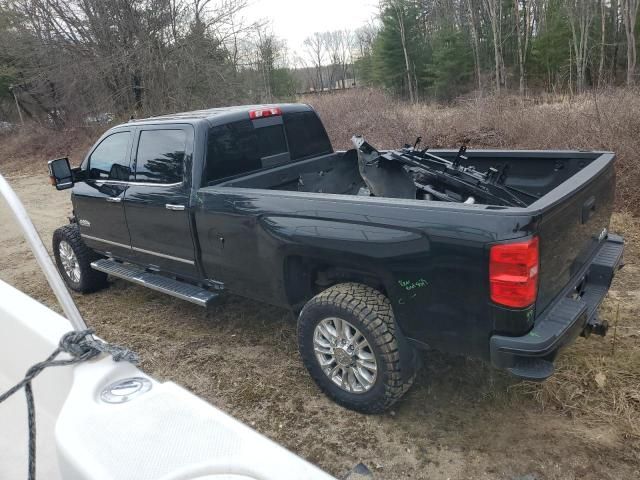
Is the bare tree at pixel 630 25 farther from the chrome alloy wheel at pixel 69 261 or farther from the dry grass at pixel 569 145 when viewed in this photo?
the chrome alloy wheel at pixel 69 261

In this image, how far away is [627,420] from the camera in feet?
9.40

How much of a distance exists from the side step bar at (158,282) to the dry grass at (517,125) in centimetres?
364

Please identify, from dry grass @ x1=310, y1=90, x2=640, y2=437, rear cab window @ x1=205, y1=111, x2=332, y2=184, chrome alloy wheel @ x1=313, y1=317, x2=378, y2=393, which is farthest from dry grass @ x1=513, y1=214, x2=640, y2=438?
rear cab window @ x1=205, y1=111, x2=332, y2=184

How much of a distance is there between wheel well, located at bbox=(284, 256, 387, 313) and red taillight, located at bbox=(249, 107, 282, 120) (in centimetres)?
150

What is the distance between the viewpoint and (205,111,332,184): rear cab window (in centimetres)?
397

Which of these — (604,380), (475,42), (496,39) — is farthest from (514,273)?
(475,42)

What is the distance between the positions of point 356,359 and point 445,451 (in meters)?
0.72

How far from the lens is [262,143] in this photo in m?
4.33

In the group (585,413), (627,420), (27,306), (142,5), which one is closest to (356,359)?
(585,413)

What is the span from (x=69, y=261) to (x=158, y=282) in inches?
76.9

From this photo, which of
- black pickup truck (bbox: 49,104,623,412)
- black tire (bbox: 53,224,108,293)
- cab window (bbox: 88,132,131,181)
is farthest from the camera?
black tire (bbox: 53,224,108,293)

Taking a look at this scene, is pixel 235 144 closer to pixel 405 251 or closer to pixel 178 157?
pixel 178 157

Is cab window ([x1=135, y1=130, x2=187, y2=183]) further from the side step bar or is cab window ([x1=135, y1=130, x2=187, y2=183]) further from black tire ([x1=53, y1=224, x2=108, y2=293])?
black tire ([x1=53, y1=224, x2=108, y2=293])

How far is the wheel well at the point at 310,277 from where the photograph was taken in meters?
3.26
